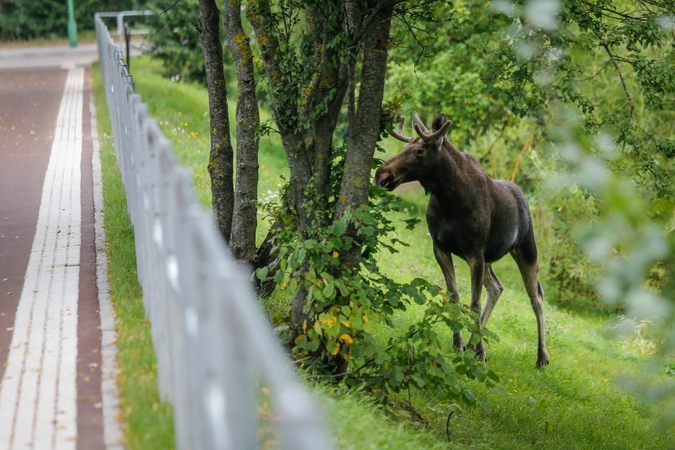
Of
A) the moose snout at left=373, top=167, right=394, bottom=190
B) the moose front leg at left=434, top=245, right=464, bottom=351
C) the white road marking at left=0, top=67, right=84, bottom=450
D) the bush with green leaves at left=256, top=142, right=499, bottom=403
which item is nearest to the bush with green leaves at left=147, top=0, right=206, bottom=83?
the white road marking at left=0, top=67, right=84, bottom=450

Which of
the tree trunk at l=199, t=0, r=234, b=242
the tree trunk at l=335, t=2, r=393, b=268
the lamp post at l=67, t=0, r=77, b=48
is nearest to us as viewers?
the tree trunk at l=335, t=2, r=393, b=268

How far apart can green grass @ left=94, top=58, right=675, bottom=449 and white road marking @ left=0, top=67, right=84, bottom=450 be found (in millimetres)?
333

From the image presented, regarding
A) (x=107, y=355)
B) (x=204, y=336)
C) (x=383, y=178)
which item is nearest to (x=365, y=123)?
(x=383, y=178)

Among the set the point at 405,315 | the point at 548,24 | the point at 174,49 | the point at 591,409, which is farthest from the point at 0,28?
the point at 548,24

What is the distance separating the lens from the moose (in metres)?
11.0

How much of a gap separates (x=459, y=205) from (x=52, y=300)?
5072mm

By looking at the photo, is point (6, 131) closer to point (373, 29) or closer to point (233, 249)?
point (233, 249)

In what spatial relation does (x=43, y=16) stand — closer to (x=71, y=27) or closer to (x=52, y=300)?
(x=71, y=27)

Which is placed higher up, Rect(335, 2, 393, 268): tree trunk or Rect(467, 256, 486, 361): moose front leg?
Rect(335, 2, 393, 268): tree trunk

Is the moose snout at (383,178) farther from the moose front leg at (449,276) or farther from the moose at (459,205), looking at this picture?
the moose front leg at (449,276)

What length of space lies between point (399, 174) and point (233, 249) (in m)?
1.81

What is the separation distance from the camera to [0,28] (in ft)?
133

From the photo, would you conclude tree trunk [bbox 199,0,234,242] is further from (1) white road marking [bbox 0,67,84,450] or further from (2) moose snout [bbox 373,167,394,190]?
(2) moose snout [bbox 373,167,394,190]

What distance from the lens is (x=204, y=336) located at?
343 cm
